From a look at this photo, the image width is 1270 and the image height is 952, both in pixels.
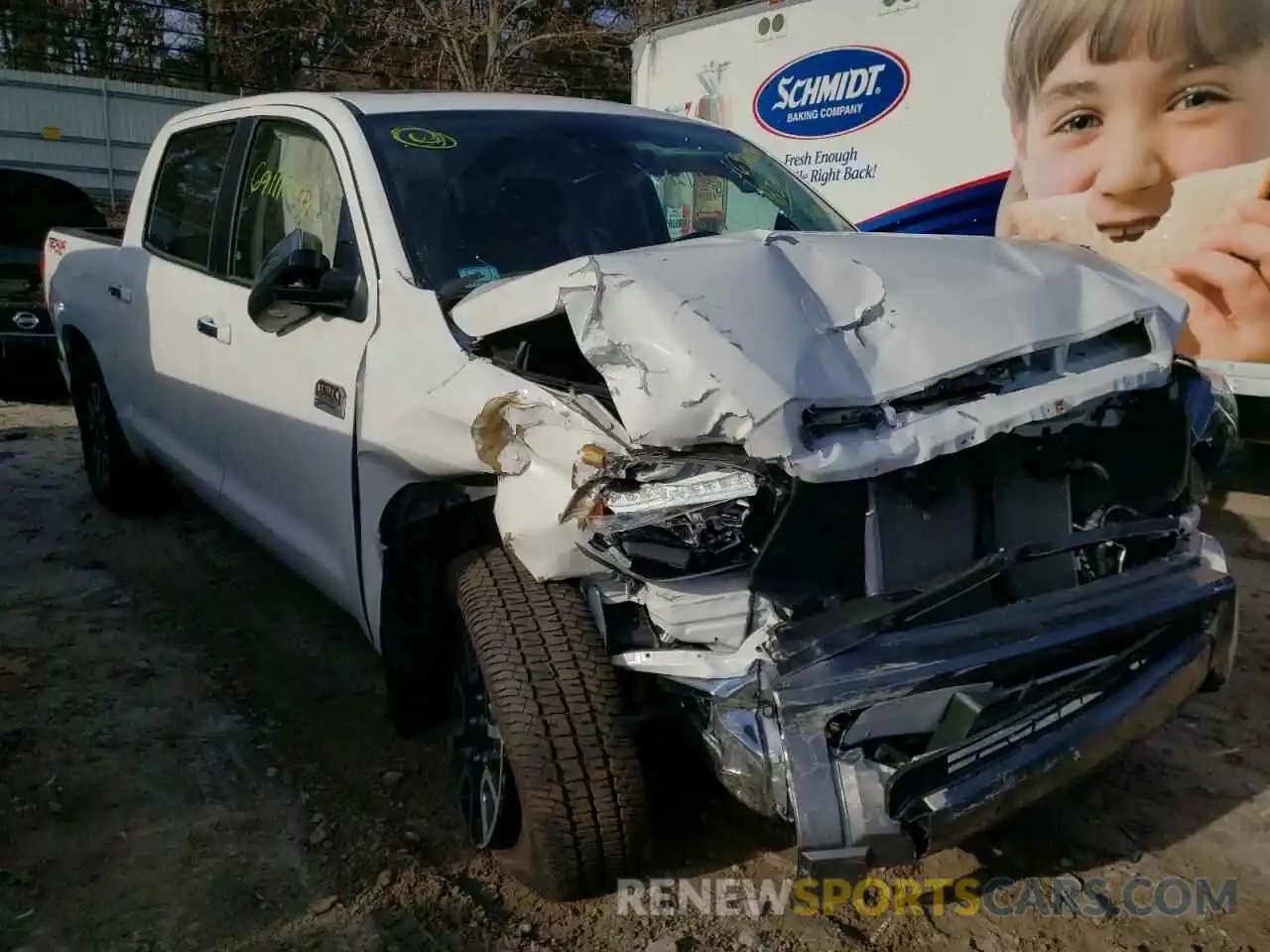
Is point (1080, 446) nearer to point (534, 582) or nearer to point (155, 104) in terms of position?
point (534, 582)

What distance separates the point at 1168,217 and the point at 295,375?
4648mm

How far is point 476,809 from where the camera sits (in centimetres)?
272

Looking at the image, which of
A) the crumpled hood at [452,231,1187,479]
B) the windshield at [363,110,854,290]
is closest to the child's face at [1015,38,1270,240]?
the windshield at [363,110,854,290]

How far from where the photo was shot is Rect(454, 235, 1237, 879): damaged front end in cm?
202

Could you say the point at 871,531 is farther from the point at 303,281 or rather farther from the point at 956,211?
the point at 956,211

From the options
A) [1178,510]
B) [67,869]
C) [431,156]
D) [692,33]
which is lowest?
[67,869]

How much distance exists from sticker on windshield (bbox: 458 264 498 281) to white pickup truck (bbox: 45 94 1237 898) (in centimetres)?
2

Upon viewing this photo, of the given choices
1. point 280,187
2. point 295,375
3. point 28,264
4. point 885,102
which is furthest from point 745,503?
point 28,264

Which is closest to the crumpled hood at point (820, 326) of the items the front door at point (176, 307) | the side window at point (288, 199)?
the side window at point (288, 199)

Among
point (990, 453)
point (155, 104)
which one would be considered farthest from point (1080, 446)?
point (155, 104)

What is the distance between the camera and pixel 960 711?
208 cm

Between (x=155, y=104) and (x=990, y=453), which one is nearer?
(x=990, y=453)

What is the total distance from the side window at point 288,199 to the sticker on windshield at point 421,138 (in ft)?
0.72

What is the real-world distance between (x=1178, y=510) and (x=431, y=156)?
2285 mm
